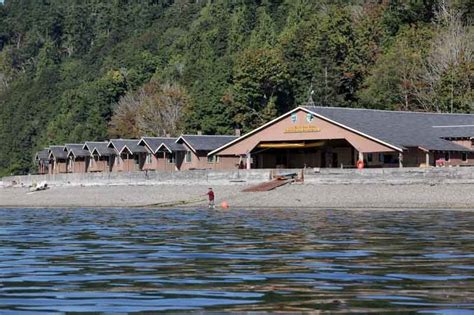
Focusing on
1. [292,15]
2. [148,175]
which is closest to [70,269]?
[148,175]

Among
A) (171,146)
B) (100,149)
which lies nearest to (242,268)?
(171,146)

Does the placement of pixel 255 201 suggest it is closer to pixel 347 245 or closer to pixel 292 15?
pixel 347 245

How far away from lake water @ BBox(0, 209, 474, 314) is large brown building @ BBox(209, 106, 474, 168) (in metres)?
34.9

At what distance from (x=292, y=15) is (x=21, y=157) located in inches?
1857

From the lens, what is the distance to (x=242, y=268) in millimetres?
19844

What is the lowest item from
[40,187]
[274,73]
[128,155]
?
[40,187]

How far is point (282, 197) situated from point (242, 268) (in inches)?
1486

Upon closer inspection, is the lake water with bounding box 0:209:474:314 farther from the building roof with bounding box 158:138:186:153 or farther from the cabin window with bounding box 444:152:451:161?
the building roof with bounding box 158:138:186:153

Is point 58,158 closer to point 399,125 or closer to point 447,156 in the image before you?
point 399,125

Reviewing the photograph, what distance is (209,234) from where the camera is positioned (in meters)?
31.1

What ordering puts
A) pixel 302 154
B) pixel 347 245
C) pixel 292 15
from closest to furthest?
pixel 347 245
pixel 302 154
pixel 292 15

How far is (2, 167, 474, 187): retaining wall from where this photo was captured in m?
56.0

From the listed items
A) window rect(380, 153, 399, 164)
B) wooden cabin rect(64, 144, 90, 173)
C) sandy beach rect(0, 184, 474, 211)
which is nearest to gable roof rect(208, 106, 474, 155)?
window rect(380, 153, 399, 164)

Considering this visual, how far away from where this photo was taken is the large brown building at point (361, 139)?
230 ft
